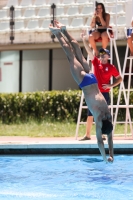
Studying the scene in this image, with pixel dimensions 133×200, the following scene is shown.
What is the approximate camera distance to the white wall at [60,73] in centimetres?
2112

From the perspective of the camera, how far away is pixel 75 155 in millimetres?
11438

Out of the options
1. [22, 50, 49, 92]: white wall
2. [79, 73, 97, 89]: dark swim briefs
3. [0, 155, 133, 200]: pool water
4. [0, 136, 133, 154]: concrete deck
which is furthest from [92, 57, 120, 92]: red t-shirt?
[22, 50, 49, 92]: white wall

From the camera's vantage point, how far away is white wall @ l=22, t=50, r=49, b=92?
21.3 meters

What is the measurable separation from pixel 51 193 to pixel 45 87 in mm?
13751

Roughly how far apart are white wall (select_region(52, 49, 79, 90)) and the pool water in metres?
9.93

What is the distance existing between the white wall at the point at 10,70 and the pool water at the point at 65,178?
10.7 metres

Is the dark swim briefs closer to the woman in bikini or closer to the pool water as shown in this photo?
the pool water

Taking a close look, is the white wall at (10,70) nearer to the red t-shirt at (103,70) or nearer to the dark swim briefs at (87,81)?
the red t-shirt at (103,70)

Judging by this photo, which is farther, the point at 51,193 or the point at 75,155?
the point at 75,155

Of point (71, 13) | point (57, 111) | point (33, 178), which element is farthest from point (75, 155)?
point (71, 13)

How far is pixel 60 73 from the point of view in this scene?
2119 centimetres

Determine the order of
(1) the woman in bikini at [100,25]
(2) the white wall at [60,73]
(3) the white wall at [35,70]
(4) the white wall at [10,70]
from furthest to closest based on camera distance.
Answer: (4) the white wall at [10,70] → (3) the white wall at [35,70] → (2) the white wall at [60,73] → (1) the woman in bikini at [100,25]

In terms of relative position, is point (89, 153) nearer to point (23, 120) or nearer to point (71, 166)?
Result: point (71, 166)

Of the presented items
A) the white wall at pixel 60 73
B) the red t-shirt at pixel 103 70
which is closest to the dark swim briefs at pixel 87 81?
the red t-shirt at pixel 103 70
